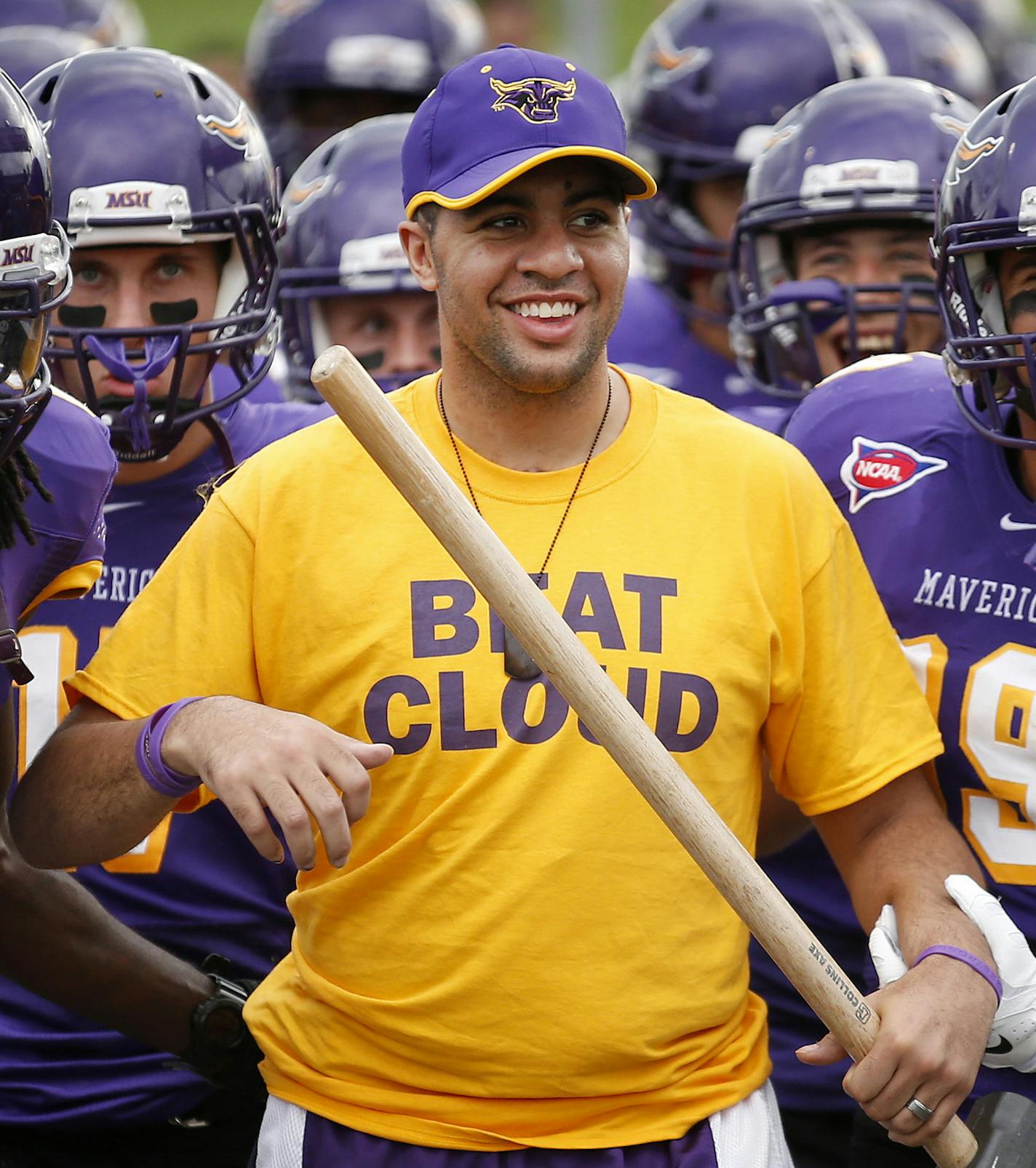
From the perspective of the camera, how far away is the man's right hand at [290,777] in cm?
215

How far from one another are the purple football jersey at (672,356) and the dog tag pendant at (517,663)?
2.59 meters

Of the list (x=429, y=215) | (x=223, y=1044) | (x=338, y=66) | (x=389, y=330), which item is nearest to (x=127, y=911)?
(x=223, y=1044)

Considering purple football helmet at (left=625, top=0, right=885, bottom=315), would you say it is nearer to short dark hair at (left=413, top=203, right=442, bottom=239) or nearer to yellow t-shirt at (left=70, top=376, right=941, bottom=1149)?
short dark hair at (left=413, top=203, right=442, bottom=239)

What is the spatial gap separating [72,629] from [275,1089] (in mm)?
980

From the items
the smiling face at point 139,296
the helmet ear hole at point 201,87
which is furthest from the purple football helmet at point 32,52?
the smiling face at point 139,296

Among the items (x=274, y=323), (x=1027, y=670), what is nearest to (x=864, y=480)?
(x=1027, y=670)

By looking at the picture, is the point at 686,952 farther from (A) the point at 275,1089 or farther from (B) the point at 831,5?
(B) the point at 831,5

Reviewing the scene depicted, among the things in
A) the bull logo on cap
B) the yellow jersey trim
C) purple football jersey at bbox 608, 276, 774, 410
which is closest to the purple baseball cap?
the bull logo on cap

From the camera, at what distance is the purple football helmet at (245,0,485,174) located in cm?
732

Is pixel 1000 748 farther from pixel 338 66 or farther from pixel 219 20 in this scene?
pixel 219 20

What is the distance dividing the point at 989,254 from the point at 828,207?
1333 millimetres

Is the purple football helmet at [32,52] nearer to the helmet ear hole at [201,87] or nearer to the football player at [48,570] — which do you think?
the helmet ear hole at [201,87]

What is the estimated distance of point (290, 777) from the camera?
7.11ft

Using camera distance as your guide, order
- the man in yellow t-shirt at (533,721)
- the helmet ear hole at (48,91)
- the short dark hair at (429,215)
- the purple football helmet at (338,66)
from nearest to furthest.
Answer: the man in yellow t-shirt at (533,721), the short dark hair at (429,215), the helmet ear hole at (48,91), the purple football helmet at (338,66)
